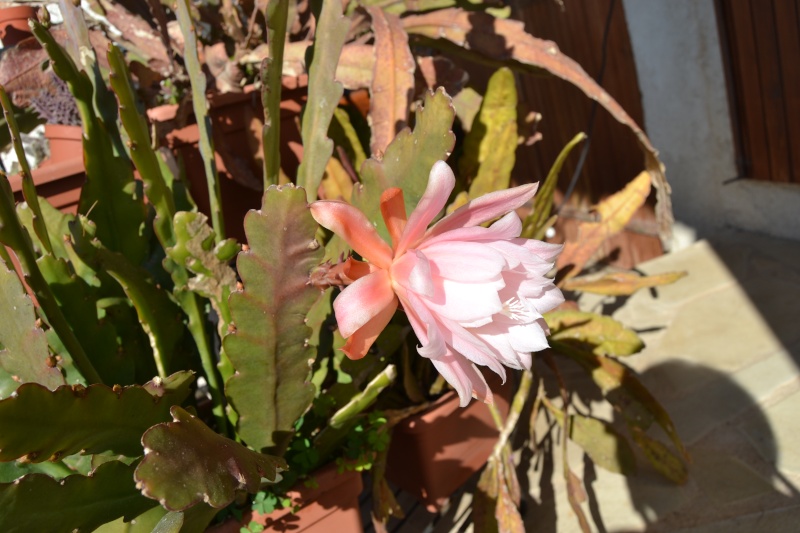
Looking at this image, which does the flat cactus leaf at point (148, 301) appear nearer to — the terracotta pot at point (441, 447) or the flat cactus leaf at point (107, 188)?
the flat cactus leaf at point (107, 188)

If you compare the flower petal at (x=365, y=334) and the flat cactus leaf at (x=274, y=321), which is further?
the flat cactus leaf at (x=274, y=321)

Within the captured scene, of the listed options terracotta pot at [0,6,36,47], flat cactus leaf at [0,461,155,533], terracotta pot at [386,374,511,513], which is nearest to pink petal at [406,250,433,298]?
flat cactus leaf at [0,461,155,533]

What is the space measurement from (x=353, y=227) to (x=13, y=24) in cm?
148

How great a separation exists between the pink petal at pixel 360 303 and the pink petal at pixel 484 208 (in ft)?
0.27

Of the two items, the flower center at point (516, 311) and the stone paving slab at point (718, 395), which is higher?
the flower center at point (516, 311)

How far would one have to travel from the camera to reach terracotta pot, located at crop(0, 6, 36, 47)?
5.66ft

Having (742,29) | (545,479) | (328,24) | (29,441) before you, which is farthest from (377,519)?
(742,29)

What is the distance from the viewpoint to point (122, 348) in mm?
1209

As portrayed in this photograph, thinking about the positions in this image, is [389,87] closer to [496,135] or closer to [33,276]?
[496,135]

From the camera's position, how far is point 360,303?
71 cm

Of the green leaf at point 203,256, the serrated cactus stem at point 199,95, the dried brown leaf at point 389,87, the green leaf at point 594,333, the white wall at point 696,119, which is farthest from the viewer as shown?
the white wall at point 696,119

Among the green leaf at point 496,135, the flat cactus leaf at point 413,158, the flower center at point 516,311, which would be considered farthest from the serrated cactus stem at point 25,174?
the green leaf at point 496,135

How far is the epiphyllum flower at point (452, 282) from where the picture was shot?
27.2 inches

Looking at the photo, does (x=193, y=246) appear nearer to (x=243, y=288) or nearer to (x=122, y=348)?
(x=243, y=288)
